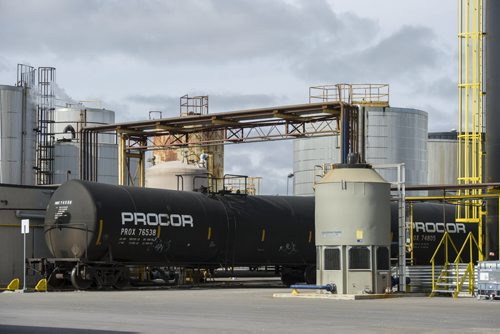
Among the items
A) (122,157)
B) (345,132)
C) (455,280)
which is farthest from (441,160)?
(455,280)

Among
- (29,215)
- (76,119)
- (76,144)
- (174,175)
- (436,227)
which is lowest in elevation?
(436,227)

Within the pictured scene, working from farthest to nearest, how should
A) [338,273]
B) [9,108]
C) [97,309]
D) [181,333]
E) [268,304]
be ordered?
[9,108] < [338,273] < [268,304] < [97,309] < [181,333]

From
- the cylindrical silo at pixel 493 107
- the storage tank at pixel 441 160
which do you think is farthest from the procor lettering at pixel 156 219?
the storage tank at pixel 441 160

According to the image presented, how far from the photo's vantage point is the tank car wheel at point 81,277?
38.3 metres

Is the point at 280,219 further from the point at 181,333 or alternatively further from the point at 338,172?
the point at 181,333

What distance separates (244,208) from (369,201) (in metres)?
10.2

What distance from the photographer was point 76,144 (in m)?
61.6

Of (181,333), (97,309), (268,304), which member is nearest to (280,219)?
(268,304)

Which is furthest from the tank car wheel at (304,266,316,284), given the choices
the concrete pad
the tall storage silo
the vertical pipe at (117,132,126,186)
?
A: the tall storage silo

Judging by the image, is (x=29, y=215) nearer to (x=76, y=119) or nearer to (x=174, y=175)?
(x=174, y=175)

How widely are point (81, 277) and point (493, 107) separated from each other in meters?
16.7

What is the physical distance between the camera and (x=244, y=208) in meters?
43.0

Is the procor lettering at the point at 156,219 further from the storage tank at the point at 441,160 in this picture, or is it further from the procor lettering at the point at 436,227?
the storage tank at the point at 441,160

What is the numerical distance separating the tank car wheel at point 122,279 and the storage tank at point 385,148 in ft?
70.6
